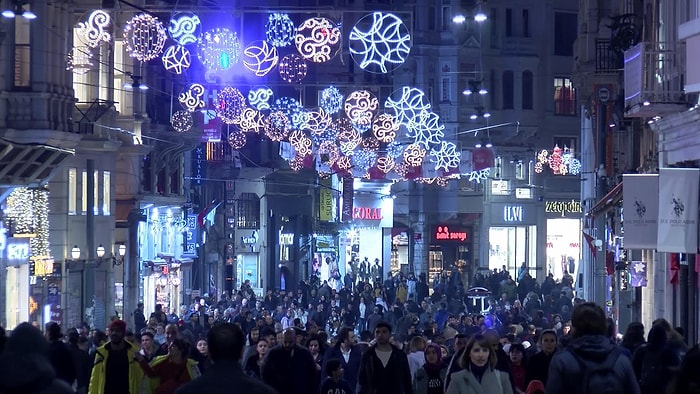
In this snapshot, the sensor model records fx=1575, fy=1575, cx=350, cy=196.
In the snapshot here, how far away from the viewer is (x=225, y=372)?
7316 mm

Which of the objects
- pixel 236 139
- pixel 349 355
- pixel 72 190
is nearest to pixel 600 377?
pixel 349 355

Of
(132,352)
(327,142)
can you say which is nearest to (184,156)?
(327,142)

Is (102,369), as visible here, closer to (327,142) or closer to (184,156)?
(327,142)

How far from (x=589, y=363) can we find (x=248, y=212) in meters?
57.9

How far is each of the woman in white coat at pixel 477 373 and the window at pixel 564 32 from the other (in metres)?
59.8

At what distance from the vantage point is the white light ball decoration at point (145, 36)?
28.6 m

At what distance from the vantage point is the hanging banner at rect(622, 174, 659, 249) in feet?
79.6

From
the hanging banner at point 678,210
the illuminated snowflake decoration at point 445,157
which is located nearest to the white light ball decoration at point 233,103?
the illuminated snowflake decoration at point 445,157

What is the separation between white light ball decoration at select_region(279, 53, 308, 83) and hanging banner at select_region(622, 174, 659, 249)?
1363cm

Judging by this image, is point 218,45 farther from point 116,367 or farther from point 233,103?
point 116,367

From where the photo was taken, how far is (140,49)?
28.6 meters

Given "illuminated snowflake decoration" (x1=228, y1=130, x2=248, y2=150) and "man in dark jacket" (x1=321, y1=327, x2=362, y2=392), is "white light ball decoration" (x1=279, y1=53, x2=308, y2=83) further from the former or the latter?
"man in dark jacket" (x1=321, y1=327, x2=362, y2=392)

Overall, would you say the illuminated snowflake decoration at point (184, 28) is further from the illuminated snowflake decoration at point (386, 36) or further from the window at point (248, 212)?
the window at point (248, 212)

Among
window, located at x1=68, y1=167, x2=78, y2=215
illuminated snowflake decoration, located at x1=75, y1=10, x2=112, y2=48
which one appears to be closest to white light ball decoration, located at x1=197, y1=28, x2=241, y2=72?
illuminated snowflake decoration, located at x1=75, y1=10, x2=112, y2=48
